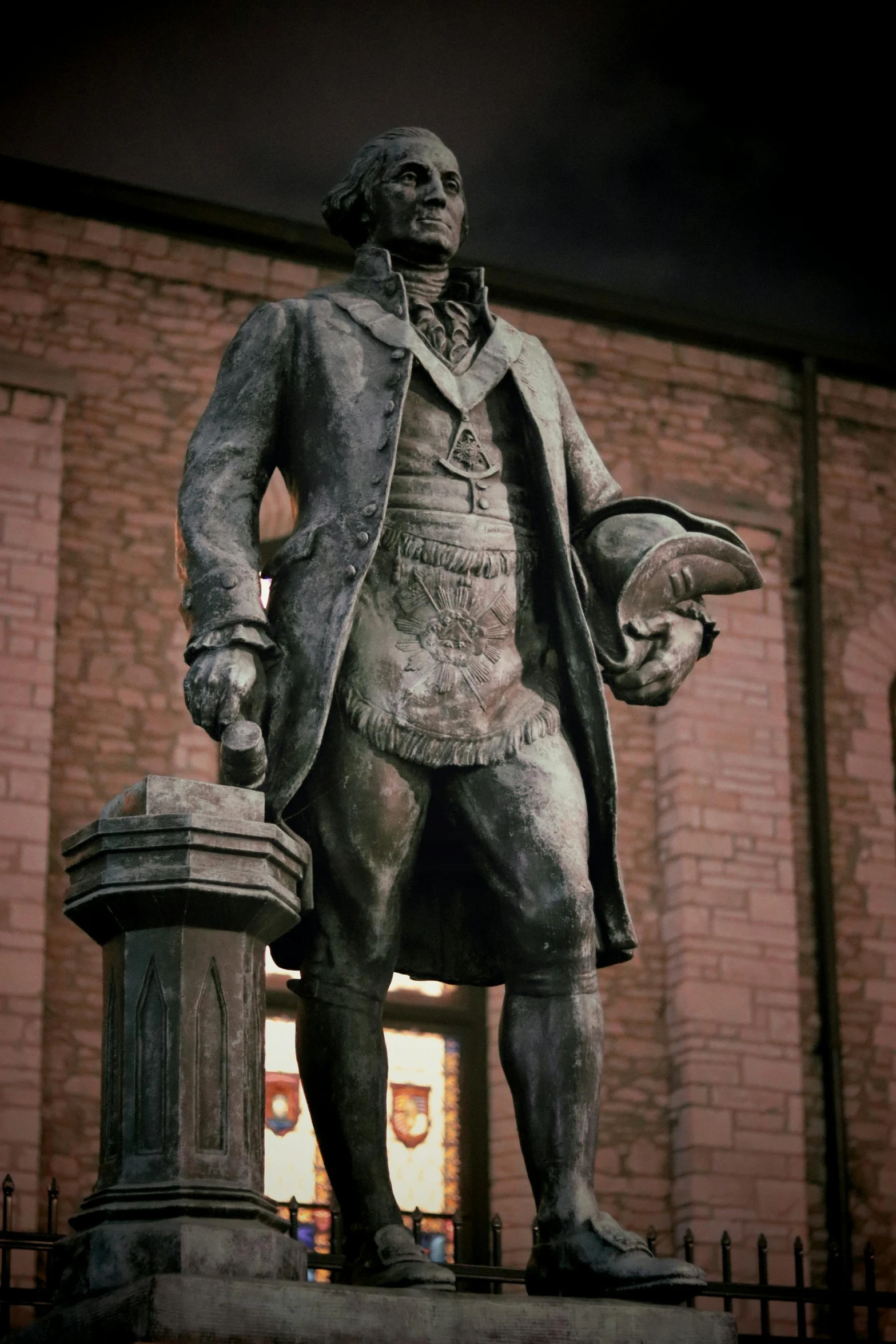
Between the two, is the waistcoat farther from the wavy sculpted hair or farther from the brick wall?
the brick wall

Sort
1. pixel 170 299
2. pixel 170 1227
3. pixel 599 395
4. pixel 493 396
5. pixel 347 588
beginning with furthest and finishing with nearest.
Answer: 1. pixel 599 395
2. pixel 170 299
3. pixel 493 396
4. pixel 347 588
5. pixel 170 1227

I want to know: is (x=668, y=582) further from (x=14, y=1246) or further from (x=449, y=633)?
(x=14, y=1246)

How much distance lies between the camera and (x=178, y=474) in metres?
12.3

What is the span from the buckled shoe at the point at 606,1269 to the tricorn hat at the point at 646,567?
114 cm

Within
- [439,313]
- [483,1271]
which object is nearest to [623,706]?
[483,1271]

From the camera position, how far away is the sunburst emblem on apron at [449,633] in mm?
4371

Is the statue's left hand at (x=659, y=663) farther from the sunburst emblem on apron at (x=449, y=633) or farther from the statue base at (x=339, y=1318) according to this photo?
the statue base at (x=339, y=1318)

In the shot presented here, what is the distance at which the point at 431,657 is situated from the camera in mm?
4379

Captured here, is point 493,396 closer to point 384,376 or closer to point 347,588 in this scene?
point 384,376

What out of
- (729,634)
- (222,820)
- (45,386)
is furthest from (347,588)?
(729,634)

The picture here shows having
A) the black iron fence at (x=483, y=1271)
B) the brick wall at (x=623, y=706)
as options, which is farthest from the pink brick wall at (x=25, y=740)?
the black iron fence at (x=483, y=1271)

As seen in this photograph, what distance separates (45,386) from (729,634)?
4.26 meters

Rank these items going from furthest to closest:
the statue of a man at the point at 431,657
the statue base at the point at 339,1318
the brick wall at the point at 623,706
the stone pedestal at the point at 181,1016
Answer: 1. the brick wall at the point at 623,706
2. the statue of a man at the point at 431,657
3. the stone pedestal at the point at 181,1016
4. the statue base at the point at 339,1318

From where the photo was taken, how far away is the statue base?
3.53 metres
